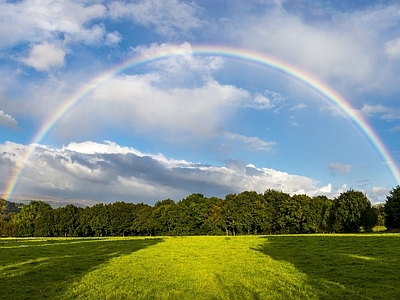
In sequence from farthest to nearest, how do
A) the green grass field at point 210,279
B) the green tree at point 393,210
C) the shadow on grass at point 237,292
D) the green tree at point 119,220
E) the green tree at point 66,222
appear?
the green tree at point 66,222
the green tree at point 119,220
the green tree at point 393,210
the green grass field at point 210,279
the shadow on grass at point 237,292

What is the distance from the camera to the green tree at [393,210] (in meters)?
101

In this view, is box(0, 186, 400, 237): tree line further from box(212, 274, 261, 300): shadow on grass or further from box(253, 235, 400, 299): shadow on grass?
box(212, 274, 261, 300): shadow on grass

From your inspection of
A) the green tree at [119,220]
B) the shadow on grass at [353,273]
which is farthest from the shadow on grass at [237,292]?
the green tree at [119,220]

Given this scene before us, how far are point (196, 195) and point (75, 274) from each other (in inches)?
4738

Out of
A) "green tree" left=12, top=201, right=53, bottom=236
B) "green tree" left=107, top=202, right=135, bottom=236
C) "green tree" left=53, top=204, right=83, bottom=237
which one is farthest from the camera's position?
"green tree" left=53, top=204, right=83, bottom=237

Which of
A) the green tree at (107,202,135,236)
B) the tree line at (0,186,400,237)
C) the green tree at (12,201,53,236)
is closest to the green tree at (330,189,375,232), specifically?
the tree line at (0,186,400,237)

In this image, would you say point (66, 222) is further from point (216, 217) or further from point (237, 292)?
point (237, 292)

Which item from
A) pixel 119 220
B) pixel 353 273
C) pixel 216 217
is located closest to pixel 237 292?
pixel 353 273

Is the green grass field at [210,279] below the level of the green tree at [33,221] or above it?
below

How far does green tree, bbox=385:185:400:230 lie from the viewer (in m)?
101

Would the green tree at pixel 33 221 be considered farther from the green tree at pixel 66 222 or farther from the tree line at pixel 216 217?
the green tree at pixel 66 222

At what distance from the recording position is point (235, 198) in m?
A: 131

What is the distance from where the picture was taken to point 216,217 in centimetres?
12962

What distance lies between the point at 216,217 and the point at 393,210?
56.0 m
